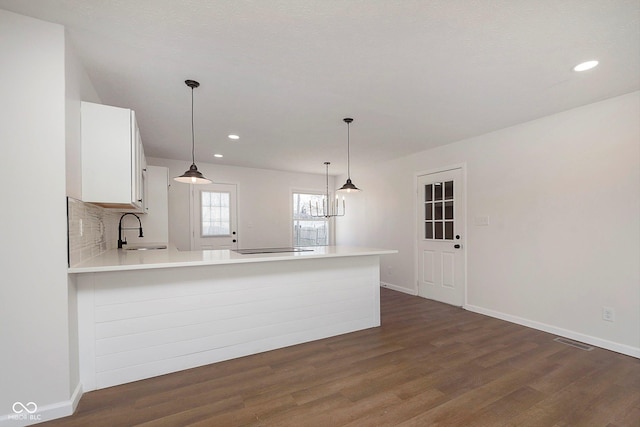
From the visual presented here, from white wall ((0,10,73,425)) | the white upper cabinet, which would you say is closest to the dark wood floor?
white wall ((0,10,73,425))

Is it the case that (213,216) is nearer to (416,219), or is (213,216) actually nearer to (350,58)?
(416,219)

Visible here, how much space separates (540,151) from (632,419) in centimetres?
262

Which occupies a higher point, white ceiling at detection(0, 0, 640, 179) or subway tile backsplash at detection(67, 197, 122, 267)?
white ceiling at detection(0, 0, 640, 179)

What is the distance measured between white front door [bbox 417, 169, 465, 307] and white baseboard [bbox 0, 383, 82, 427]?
4.40 m

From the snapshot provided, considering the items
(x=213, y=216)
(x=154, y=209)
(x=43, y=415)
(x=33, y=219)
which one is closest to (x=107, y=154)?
(x=33, y=219)

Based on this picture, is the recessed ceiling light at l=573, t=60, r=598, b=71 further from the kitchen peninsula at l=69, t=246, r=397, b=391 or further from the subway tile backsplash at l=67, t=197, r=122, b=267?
the subway tile backsplash at l=67, t=197, r=122, b=267

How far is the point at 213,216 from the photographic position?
230 inches

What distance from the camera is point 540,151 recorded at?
3404 mm

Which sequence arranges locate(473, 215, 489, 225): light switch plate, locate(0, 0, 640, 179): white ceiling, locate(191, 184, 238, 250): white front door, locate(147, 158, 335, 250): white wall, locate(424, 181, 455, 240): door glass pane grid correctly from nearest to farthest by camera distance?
locate(0, 0, 640, 179): white ceiling → locate(473, 215, 489, 225): light switch plate → locate(424, 181, 455, 240): door glass pane grid → locate(147, 158, 335, 250): white wall → locate(191, 184, 238, 250): white front door

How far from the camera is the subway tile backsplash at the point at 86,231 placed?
6.50 ft

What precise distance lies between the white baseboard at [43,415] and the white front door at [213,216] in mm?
3884

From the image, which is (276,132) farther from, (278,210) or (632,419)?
(632,419)

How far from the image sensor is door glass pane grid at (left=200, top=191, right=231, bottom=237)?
18.9 ft

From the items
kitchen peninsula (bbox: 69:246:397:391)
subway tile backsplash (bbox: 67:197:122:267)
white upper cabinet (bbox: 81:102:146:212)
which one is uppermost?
white upper cabinet (bbox: 81:102:146:212)
